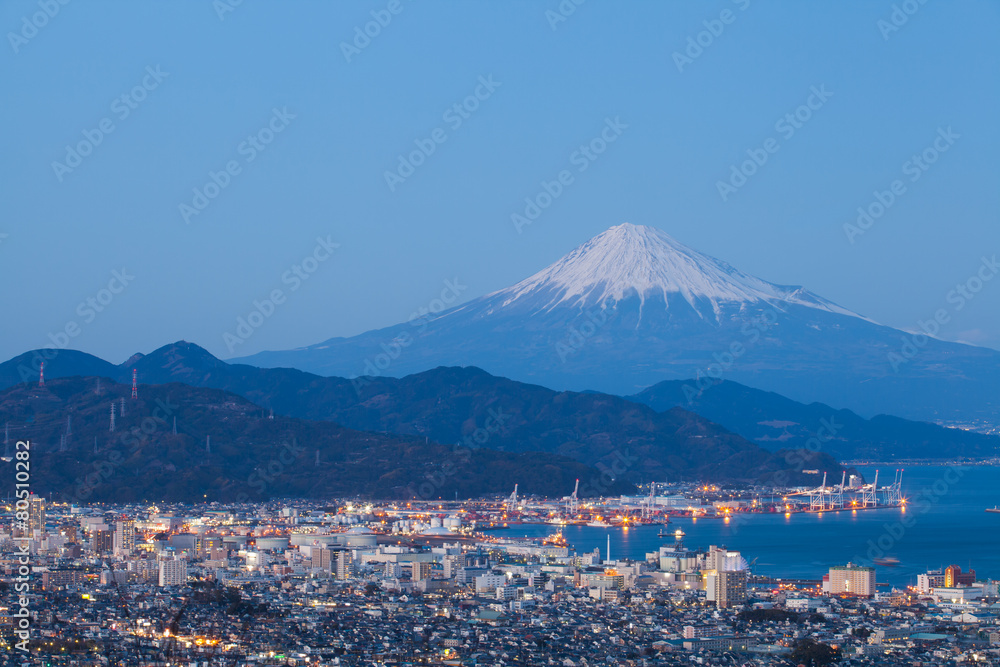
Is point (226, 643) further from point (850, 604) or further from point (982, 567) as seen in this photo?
point (982, 567)

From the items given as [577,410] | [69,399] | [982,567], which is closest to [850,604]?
[982,567]

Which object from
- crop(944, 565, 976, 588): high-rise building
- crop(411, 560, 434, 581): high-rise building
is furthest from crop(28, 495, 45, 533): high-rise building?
crop(944, 565, 976, 588): high-rise building

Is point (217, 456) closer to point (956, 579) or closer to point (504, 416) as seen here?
point (504, 416)

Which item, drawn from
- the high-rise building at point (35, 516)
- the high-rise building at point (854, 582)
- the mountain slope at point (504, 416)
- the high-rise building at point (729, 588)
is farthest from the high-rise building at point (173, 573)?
the mountain slope at point (504, 416)

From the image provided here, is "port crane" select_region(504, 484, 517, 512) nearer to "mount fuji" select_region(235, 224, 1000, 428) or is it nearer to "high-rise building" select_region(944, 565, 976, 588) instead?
"high-rise building" select_region(944, 565, 976, 588)

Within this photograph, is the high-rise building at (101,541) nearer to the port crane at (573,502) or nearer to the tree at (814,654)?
the tree at (814,654)

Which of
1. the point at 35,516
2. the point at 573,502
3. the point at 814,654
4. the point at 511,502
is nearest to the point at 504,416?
the point at 511,502
